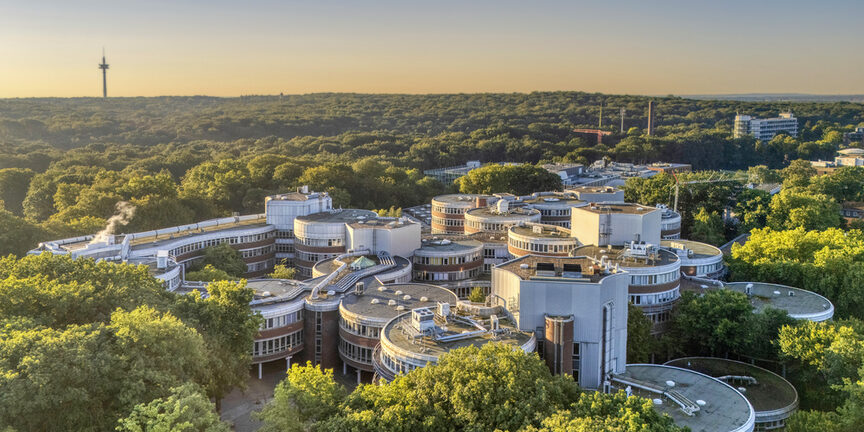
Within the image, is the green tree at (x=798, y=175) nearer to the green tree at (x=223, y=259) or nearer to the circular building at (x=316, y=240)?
the circular building at (x=316, y=240)

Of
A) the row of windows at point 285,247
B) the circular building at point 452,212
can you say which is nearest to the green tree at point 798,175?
the circular building at point 452,212

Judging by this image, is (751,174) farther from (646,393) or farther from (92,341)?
(92,341)

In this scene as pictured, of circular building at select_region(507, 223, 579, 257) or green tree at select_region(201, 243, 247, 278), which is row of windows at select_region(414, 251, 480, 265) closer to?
circular building at select_region(507, 223, 579, 257)

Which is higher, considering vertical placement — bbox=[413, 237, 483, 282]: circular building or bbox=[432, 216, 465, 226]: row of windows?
bbox=[432, 216, 465, 226]: row of windows

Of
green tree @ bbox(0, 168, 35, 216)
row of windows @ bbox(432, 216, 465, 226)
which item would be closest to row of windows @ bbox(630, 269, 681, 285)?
row of windows @ bbox(432, 216, 465, 226)

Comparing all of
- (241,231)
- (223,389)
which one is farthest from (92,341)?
(241,231)

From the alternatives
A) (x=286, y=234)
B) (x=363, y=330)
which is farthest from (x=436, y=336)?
(x=286, y=234)

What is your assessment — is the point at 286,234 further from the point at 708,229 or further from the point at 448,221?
the point at 708,229
